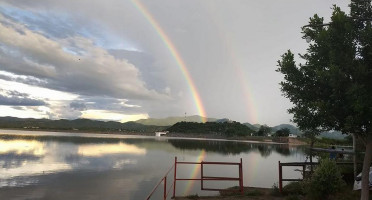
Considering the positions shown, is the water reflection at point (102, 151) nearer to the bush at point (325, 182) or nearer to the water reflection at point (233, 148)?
the water reflection at point (233, 148)

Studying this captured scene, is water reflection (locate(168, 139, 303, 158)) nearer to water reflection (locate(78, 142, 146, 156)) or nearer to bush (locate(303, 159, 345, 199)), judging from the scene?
water reflection (locate(78, 142, 146, 156))

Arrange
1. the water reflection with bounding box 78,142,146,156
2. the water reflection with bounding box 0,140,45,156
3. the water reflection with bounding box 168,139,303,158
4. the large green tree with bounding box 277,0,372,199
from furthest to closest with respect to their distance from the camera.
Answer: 1. the water reflection with bounding box 168,139,303,158
2. the water reflection with bounding box 78,142,146,156
3. the water reflection with bounding box 0,140,45,156
4. the large green tree with bounding box 277,0,372,199

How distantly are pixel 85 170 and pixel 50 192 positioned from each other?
43.9ft

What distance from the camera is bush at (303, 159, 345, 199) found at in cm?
1523

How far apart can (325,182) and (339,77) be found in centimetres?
693

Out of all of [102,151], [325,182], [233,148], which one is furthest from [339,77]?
[233,148]

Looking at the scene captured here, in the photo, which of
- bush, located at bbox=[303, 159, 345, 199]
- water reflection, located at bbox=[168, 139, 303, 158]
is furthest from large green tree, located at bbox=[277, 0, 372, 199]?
water reflection, located at bbox=[168, 139, 303, 158]

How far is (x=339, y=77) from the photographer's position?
10734mm

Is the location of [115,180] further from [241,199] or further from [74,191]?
[241,199]

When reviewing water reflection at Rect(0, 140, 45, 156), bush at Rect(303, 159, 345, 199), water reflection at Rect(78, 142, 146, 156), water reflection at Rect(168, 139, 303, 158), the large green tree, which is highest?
A: the large green tree

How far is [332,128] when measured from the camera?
1282 cm

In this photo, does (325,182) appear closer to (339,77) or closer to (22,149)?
(339,77)

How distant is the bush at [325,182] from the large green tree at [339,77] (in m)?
2.66

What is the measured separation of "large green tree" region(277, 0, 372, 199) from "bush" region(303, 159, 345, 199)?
105 inches
